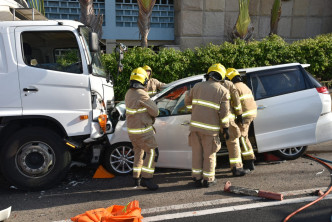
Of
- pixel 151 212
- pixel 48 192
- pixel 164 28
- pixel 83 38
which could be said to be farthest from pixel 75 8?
pixel 151 212

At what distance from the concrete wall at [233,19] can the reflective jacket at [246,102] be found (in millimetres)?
7837

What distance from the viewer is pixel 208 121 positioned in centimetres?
462

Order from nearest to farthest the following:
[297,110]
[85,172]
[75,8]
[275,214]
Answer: [275,214], [297,110], [85,172], [75,8]

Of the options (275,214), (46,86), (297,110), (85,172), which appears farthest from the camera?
(85,172)

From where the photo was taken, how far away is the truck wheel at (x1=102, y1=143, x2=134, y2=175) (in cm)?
531

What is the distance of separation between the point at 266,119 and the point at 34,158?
3.80 metres

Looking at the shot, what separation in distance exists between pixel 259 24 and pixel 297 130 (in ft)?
31.3

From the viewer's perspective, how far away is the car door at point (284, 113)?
17.5 feet

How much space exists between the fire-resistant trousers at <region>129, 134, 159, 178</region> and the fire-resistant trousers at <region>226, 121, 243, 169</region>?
1232 millimetres

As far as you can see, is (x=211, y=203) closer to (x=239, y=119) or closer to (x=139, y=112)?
(x=239, y=119)

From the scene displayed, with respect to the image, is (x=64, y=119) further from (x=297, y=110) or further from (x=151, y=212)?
(x=297, y=110)

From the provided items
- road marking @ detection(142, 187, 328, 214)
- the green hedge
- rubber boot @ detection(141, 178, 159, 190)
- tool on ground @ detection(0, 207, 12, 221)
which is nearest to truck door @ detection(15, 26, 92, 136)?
rubber boot @ detection(141, 178, 159, 190)

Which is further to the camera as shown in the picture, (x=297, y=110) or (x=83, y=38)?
(x=297, y=110)

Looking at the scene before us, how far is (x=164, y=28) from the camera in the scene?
44.7 ft
